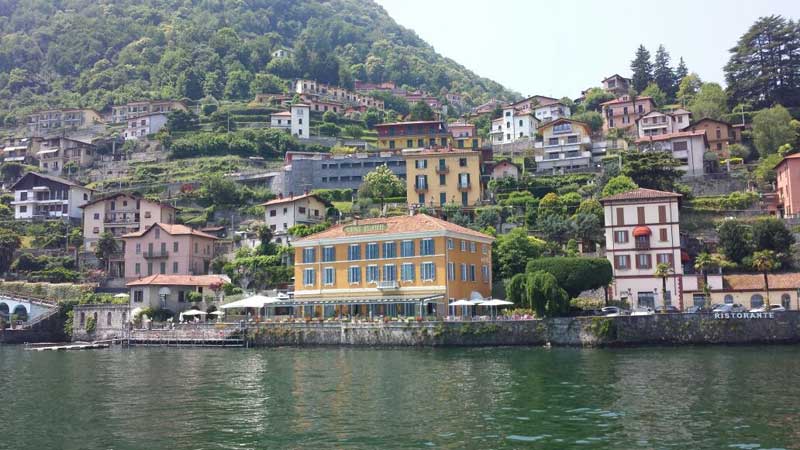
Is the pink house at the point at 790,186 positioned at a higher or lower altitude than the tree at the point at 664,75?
lower

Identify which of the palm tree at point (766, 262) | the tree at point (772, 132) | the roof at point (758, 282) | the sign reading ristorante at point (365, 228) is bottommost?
the roof at point (758, 282)

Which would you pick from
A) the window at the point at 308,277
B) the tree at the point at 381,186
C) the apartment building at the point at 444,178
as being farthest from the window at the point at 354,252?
the tree at the point at 381,186

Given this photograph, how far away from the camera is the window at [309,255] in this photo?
62.1 metres

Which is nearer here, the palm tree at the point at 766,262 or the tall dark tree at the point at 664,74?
the palm tree at the point at 766,262

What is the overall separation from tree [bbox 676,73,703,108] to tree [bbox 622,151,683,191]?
4435 cm

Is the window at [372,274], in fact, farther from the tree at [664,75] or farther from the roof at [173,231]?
the tree at [664,75]

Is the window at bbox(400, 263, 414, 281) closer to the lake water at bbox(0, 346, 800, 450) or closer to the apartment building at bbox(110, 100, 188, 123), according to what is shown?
the lake water at bbox(0, 346, 800, 450)

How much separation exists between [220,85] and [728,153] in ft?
353

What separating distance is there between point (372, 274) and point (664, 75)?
292ft

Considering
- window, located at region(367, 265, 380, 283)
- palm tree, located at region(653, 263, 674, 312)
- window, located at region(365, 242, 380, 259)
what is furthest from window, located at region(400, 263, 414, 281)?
palm tree, located at region(653, 263, 674, 312)

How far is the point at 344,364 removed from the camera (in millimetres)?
41406

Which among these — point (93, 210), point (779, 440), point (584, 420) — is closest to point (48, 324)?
point (93, 210)

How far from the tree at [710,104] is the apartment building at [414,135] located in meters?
33.6

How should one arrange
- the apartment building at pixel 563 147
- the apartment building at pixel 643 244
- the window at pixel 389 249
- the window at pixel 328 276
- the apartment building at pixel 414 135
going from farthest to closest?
the apartment building at pixel 414 135, the apartment building at pixel 563 147, the window at pixel 328 276, the window at pixel 389 249, the apartment building at pixel 643 244
